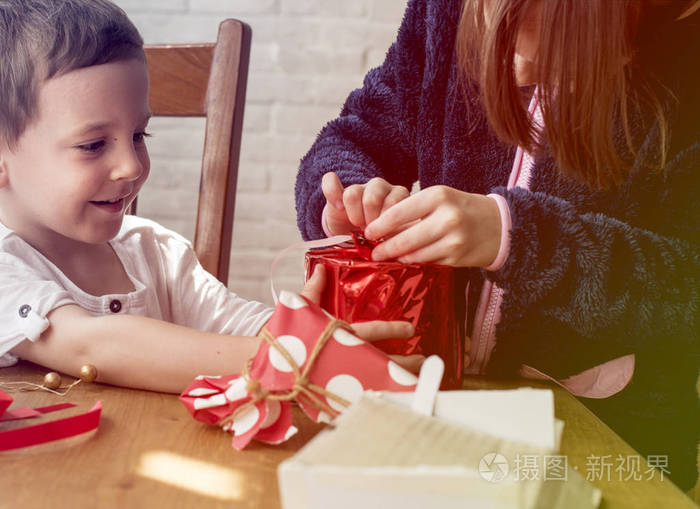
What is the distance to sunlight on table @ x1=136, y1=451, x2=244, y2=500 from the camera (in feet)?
1.07

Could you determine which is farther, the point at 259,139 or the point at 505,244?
the point at 259,139

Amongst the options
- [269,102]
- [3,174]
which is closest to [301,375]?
[3,174]

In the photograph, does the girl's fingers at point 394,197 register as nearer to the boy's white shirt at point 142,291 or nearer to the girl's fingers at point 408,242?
the girl's fingers at point 408,242

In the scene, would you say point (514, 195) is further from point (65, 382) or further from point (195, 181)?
point (195, 181)

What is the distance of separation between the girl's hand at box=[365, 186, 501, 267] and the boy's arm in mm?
133

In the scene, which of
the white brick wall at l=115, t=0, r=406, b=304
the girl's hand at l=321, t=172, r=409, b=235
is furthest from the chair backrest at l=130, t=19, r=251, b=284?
the white brick wall at l=115, t=0, r=406, b=304

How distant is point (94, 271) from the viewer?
2.19ft

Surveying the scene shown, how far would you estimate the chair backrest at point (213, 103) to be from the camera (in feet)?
2.68

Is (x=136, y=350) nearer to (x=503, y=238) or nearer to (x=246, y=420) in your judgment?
(x=246, y=420)

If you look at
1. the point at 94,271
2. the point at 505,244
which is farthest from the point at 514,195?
the point at 94,271

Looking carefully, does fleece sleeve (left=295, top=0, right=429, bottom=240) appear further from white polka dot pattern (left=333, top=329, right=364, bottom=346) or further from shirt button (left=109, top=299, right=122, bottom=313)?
white polka dot pattern (left=333, top=329, right=364, bottom=346)

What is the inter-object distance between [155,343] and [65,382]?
85mm

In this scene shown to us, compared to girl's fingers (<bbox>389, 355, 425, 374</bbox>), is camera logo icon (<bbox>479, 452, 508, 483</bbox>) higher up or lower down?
higher up

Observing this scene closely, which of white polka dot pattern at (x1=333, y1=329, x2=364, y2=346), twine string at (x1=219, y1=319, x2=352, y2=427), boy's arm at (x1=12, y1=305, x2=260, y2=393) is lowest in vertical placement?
boy's arm at (x1=12, y1=305, x2=260, y2=393)
